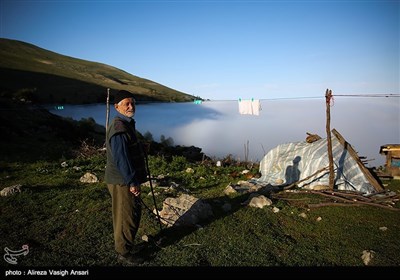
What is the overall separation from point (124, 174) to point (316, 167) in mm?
8472

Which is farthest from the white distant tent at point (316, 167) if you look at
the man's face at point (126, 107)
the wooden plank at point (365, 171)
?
the man's face at point (126, 107)

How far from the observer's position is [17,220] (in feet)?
19.6

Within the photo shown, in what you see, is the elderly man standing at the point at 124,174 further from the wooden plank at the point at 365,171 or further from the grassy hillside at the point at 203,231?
the wooden plank at the point at 365,171

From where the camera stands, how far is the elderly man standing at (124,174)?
4.05 meters

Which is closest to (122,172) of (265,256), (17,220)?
(265,256)

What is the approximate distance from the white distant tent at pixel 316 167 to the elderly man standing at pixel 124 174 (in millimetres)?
6415

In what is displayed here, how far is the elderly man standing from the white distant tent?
6.41 m

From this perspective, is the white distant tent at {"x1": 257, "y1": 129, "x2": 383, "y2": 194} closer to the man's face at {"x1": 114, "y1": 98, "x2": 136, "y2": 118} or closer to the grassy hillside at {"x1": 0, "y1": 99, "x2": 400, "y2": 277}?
the grassy hillside at {"x1": 0, "y1": 99, "x2": 400, "y2": 277}

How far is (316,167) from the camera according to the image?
10320 mm

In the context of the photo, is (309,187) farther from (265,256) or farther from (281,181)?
(265,256)

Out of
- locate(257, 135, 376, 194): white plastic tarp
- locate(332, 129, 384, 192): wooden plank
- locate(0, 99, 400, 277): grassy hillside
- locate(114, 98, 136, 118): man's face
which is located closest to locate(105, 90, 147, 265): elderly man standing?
locate(114, 98, 136, 118): man's face

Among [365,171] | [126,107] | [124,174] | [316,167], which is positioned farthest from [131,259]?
[365,171]

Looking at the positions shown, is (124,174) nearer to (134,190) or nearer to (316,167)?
(134,190)

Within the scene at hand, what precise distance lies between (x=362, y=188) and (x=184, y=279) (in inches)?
318
